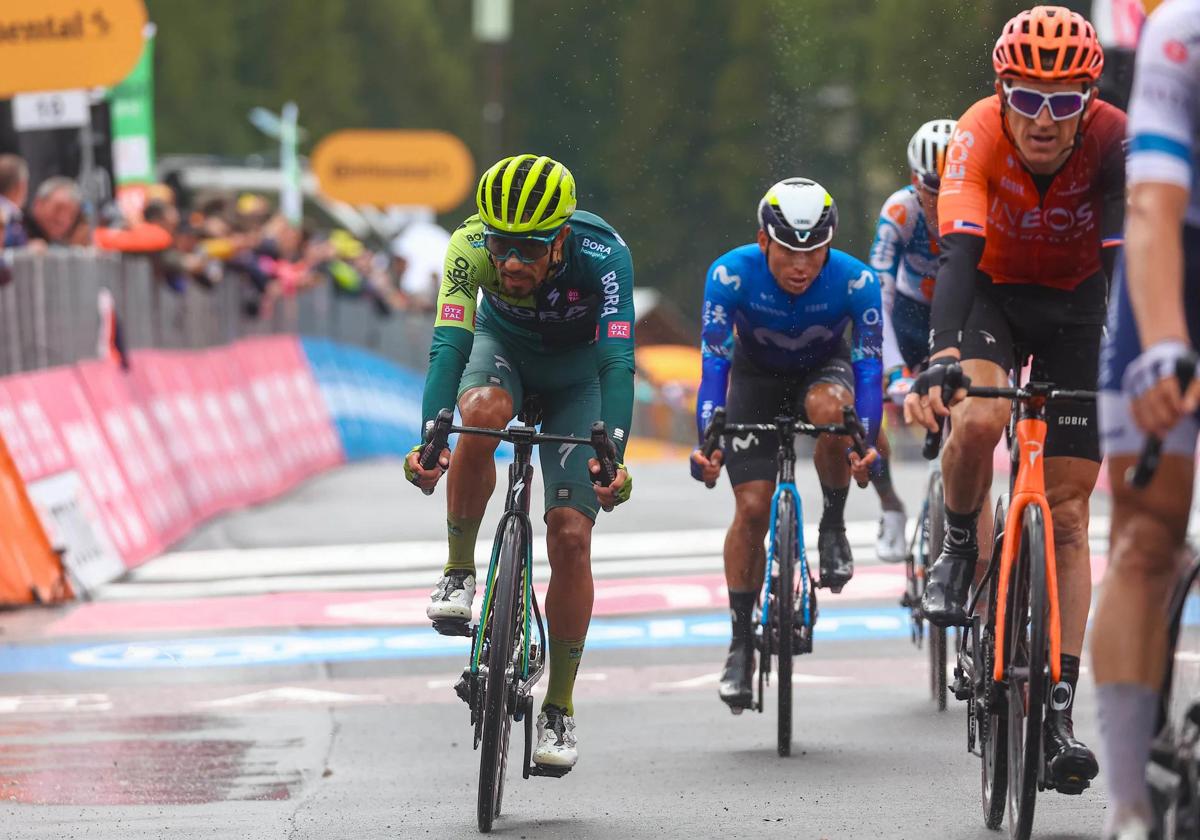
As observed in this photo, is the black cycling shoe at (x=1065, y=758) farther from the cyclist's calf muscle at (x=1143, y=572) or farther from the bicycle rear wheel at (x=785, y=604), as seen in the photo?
the bicycle rear wheel at (x=785, y=604)

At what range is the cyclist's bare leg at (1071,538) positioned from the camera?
6703mm

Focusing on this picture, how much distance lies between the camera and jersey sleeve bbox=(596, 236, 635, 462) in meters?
7.30

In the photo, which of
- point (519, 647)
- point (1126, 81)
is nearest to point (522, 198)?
point (519, 647)

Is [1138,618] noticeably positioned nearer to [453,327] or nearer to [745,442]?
[453,327]

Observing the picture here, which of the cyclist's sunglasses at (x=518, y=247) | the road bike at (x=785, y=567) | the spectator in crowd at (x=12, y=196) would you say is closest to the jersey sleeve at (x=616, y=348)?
the cyclist's sunglasses at (x=518, y=247)

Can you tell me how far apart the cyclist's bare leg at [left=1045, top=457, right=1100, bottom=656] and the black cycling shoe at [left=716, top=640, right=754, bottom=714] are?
211cm

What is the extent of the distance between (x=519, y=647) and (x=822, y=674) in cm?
354

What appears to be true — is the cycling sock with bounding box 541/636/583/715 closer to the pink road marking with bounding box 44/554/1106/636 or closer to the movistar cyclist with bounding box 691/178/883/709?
the movistar cyclist with bounding box 691/178/883/709

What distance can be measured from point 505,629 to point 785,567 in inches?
77.6

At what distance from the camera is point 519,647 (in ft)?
23.5

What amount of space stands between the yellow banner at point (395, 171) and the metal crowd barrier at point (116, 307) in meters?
20.5

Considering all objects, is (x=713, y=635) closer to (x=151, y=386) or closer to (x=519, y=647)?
(x=519, y=647)

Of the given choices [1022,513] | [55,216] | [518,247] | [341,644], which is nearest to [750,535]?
[518,247]

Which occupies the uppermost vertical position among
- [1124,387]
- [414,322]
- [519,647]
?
[1124,387]
